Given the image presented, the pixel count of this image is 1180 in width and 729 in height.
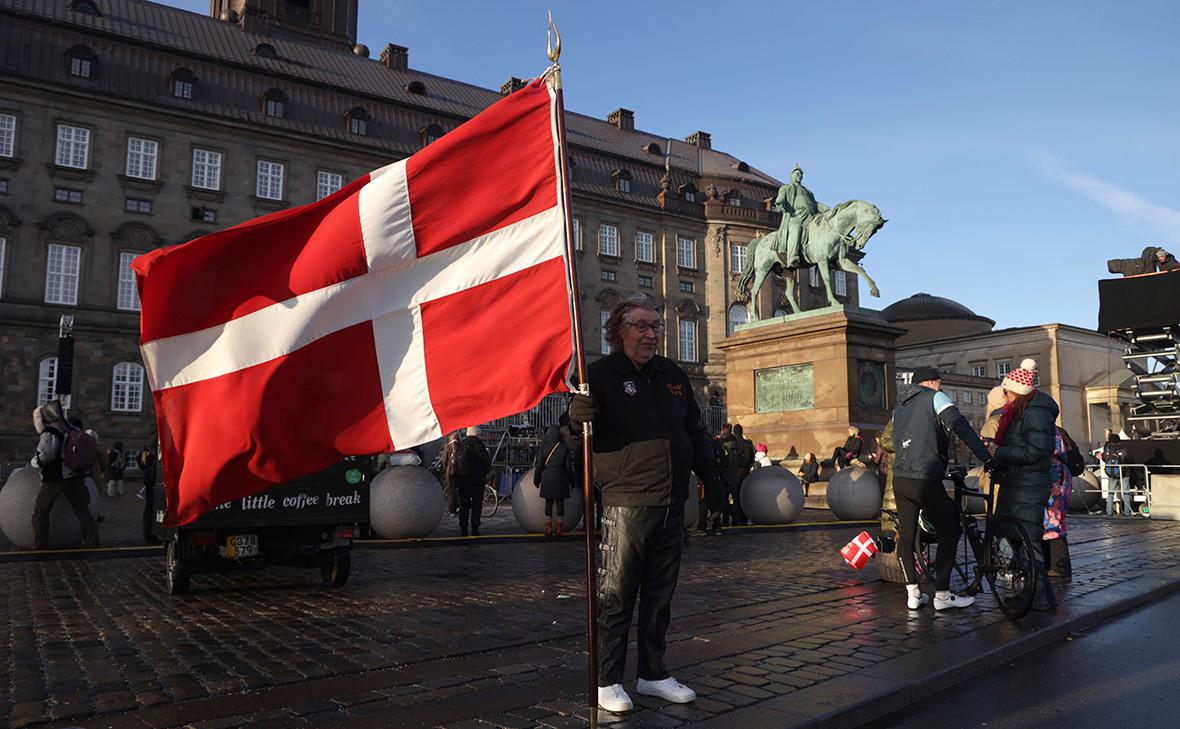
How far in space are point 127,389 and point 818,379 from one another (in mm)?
31080

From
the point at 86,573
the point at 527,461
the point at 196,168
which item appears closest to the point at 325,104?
the point at 196,168

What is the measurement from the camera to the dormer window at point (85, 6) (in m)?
42.2

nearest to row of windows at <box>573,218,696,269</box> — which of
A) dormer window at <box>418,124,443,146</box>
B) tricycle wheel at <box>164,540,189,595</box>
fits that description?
dormer window at <box>418,124,443,146</box>

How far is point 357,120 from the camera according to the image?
4559cm

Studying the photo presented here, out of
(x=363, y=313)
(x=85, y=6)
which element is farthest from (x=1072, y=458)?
(x=85, y=6)

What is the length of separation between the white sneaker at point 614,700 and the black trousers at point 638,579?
0.04 m

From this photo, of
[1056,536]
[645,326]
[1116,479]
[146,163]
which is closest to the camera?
[645,326]

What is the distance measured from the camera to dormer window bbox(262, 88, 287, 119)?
141ft

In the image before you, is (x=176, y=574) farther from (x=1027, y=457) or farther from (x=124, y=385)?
(x=124, y=385)

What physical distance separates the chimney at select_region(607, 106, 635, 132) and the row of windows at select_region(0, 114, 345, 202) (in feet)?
79.8

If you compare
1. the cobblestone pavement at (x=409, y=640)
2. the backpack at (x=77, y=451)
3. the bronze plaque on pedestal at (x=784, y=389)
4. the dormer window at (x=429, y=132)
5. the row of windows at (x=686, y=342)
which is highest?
the dormer window at (x=429, y=132)

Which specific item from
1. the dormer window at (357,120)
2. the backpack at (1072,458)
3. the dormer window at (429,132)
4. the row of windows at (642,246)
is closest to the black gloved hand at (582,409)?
the backpack at (1072,458)

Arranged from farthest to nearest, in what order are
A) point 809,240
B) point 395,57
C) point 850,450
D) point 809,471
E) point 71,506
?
1. point 395,57
2. point 809,240
3. point 809,471
4. point 850,450
5. point 71,506

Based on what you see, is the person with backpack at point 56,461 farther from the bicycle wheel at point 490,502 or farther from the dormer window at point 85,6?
the dormer window at point 85,6
